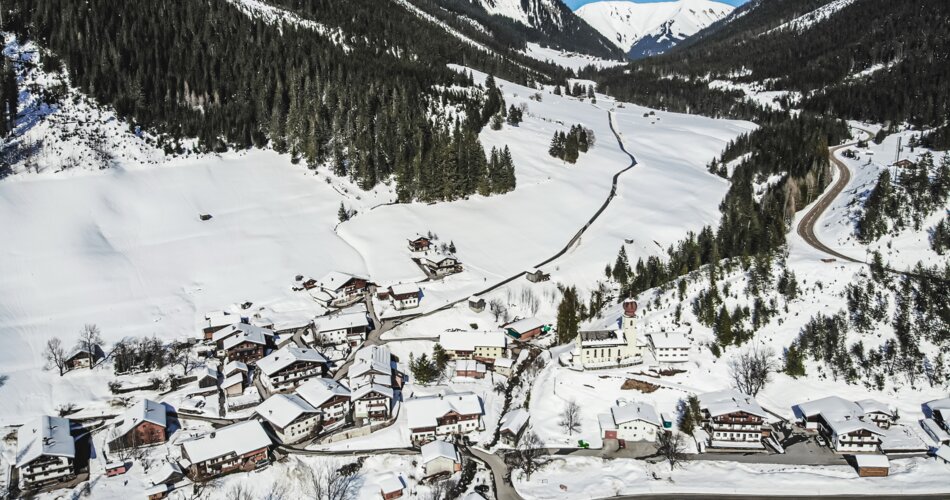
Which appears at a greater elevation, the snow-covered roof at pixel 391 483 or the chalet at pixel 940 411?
the chalet at pixel 940 411

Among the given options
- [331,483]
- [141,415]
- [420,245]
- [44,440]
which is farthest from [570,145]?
[44,440]

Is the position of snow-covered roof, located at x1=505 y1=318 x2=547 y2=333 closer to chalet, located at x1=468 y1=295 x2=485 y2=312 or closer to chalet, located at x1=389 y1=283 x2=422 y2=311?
chalet, located at x1=468 y1=295 x2=485 y2=312

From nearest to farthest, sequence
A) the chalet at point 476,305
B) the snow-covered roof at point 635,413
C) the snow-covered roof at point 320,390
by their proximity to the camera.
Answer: the snow-covered roof at point 635,413
the snow-covered roof at point 320,390
the chalet at point 476,305

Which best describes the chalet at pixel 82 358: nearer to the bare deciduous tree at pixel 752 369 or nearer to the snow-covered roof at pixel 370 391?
the snow-covered roof at pixel 370 391

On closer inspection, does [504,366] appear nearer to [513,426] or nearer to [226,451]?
[513,426]

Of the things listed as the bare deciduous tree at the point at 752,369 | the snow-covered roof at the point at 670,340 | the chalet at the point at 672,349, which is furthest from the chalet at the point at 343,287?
the bare deciduous tree at the point at 752,369

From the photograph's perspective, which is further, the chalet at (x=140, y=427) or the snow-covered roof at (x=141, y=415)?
the snow-covered roof at (x=141, y=415)

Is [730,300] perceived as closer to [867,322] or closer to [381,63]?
[867,322]
